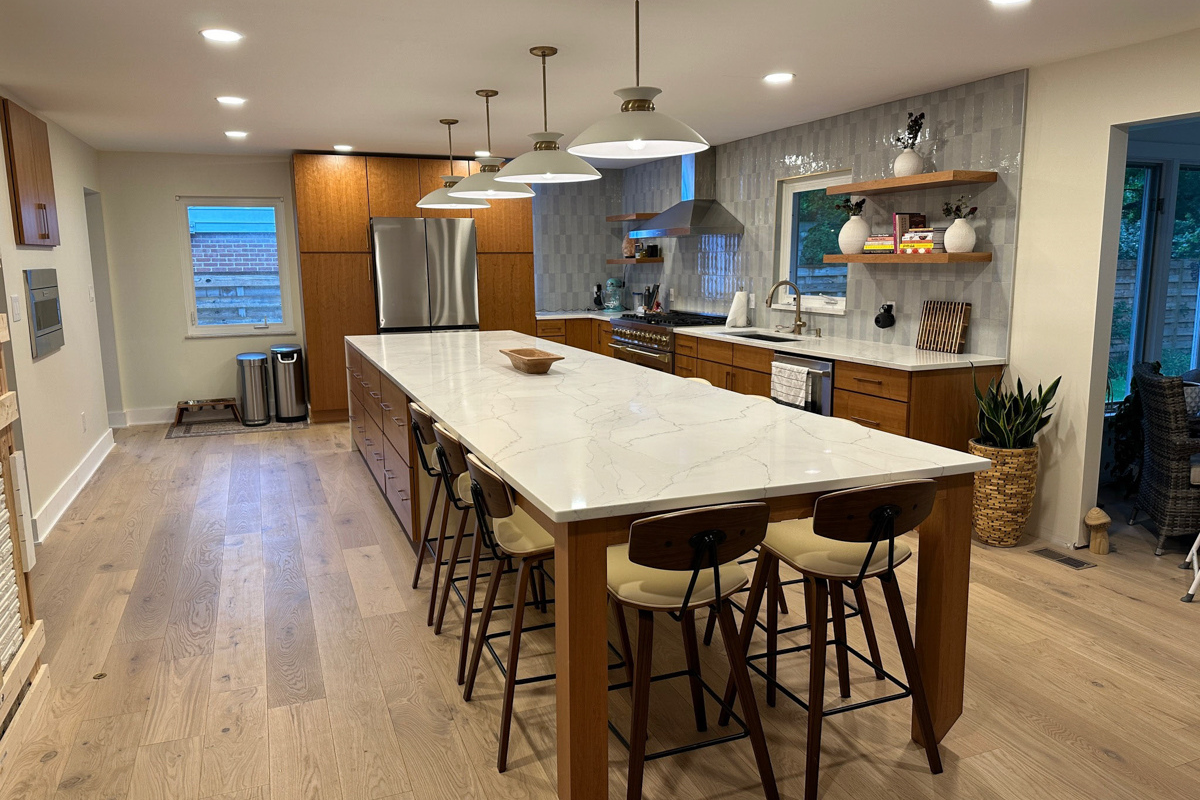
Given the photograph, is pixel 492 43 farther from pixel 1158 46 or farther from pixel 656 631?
pixel 1158 46

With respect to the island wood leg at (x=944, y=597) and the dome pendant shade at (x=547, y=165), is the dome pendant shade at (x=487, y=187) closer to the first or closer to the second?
the dome pendant shade at (x=547, y=165)

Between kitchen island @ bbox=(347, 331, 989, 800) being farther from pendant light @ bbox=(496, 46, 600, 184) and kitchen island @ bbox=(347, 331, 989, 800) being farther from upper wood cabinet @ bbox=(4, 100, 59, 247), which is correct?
upper wood cabinet @ bbox=(4, 100, 59, 247)

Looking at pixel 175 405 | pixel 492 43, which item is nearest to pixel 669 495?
pixel 492 43

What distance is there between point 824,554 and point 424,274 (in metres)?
5.69

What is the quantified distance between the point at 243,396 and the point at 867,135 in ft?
18.0

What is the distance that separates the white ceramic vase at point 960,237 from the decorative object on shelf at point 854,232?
2.32 feet

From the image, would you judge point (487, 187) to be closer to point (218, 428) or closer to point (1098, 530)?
point (1098, 530)

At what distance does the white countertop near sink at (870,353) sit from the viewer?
4.18 metres

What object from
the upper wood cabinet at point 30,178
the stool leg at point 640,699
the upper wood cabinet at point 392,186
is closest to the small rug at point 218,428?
the upper wood cabinet at point 392,186

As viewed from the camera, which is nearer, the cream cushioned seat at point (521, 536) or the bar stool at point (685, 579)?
the bar stool at point (685, 579)

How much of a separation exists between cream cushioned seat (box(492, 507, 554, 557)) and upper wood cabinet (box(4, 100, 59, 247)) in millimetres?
3540

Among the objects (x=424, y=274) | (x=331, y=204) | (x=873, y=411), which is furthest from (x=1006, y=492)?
(x=331, y=204)

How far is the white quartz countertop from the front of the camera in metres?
1.98

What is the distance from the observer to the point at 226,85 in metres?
4.32
